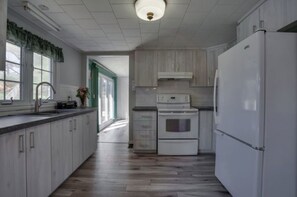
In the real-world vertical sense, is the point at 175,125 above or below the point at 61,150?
above

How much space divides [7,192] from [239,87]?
7.05 feet

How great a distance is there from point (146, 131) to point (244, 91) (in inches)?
89.0

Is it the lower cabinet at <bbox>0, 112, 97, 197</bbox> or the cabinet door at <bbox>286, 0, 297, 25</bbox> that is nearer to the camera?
the lower cabinet at <bbox>0, 112, 97, 197</bbox>

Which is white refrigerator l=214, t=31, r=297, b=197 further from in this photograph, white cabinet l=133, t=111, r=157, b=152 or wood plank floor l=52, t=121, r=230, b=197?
white cabinet l=133, t=111, r=157, b=152

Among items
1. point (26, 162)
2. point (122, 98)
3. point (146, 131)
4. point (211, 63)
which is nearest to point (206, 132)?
point (146, 131)

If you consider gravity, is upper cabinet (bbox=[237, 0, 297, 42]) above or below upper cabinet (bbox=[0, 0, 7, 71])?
above

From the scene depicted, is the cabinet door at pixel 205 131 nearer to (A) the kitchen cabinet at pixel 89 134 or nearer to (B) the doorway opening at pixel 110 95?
(B) the doorway opening at pixel 110 95

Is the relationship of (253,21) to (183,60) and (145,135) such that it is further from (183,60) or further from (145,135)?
(145,135)

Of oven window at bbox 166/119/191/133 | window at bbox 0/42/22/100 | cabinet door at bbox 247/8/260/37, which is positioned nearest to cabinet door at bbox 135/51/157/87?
oven window at bbox 166/119/191/133

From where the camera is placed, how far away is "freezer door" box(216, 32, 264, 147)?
58.6 inches

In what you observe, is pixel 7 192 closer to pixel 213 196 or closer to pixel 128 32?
pixel 213 196

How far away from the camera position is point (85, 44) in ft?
12.1

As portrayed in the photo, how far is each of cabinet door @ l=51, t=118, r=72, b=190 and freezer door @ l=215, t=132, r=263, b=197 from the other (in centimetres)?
193

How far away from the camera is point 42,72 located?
2953 mm
